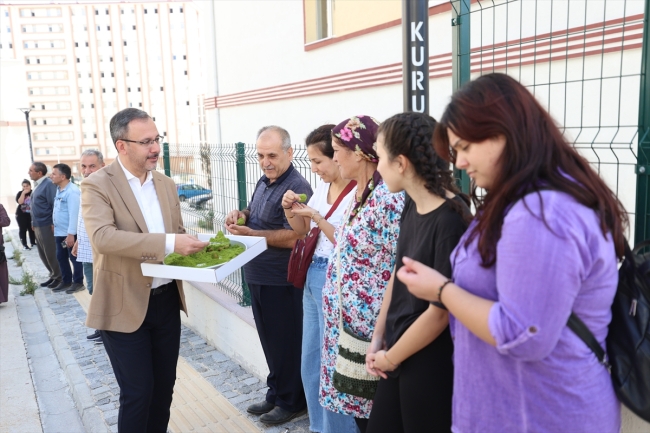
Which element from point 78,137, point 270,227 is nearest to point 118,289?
point 270,227

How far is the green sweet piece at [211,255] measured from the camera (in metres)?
3.03

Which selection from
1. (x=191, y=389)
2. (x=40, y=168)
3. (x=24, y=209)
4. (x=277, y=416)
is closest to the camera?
(x=277, y=416)

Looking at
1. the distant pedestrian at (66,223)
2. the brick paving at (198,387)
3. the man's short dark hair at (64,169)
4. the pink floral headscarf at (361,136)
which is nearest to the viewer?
the pink floral headscarf at (361,136)

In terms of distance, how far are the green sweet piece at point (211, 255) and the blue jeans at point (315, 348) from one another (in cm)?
48

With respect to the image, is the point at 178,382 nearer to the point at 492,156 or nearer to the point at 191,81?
the point at 492,156

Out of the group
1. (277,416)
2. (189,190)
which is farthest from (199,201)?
(277,416)

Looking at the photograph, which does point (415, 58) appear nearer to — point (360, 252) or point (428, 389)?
point (360, 252)

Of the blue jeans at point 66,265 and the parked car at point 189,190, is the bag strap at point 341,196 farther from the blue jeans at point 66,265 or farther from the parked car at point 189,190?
the blue jeans at point 66,265

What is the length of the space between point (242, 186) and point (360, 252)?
297 cm

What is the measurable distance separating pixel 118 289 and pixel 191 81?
8154 cm

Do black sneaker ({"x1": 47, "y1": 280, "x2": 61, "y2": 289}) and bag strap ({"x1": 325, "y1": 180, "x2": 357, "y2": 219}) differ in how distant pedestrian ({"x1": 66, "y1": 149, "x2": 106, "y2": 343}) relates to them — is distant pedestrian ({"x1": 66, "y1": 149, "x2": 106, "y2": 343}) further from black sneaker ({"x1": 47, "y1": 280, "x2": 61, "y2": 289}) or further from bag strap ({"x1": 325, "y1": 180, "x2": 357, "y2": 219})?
bag strap ({"x1": 325, "y1": 180, "x2": 357, "y2": 219})

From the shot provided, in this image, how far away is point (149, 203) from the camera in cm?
321

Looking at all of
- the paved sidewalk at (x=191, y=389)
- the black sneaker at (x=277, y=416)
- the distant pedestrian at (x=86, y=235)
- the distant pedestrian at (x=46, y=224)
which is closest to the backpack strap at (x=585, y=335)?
the paved sidewalk at (x=191, y=389)

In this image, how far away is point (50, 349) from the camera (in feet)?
20.7
